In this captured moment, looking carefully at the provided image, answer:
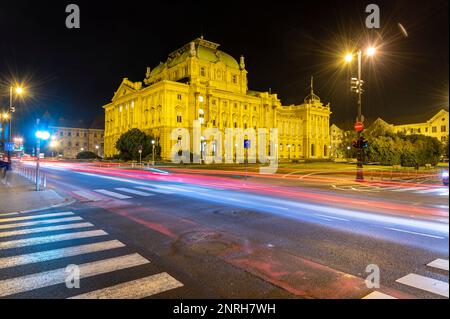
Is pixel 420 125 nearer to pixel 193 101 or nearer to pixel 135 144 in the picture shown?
pixel 193 101

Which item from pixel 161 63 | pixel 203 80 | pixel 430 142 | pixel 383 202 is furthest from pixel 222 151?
pixel 383 202

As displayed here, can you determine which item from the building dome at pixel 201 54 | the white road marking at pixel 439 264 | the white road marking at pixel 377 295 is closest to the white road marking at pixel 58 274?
the white road marking at pixel 377 295

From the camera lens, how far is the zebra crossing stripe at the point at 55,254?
600 cm

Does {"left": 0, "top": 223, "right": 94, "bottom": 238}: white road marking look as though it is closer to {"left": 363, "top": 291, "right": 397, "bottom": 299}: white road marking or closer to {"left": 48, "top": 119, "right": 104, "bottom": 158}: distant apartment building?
{"left": 363, "top": 291, "right": 397, "bottom": 299}: white road marking

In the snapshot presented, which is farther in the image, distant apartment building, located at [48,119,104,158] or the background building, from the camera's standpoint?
distant apartment building, located at [48,119,104,158]

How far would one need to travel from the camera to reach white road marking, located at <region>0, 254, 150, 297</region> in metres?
4.81

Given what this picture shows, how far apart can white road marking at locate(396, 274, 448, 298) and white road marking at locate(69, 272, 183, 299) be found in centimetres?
384

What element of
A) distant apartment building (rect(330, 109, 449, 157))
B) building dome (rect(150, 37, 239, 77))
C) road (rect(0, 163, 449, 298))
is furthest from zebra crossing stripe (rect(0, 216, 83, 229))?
building dome (rect(150, 37, 239, 77))

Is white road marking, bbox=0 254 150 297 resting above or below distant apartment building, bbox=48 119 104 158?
below

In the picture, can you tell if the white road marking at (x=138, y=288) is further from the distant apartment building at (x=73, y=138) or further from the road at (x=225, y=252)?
the distant apartment building at (x=73, y=138)

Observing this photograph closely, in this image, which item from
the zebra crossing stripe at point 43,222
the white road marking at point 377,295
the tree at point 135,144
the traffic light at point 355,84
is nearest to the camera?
the white road marking at point 377,295

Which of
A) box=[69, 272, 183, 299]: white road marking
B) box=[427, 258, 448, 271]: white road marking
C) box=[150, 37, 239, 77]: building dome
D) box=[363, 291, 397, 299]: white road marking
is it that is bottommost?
box=[69, 272, 183, 299]: white road marking

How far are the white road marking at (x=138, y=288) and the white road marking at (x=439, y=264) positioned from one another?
4.88 m

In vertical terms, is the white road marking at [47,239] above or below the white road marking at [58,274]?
below
